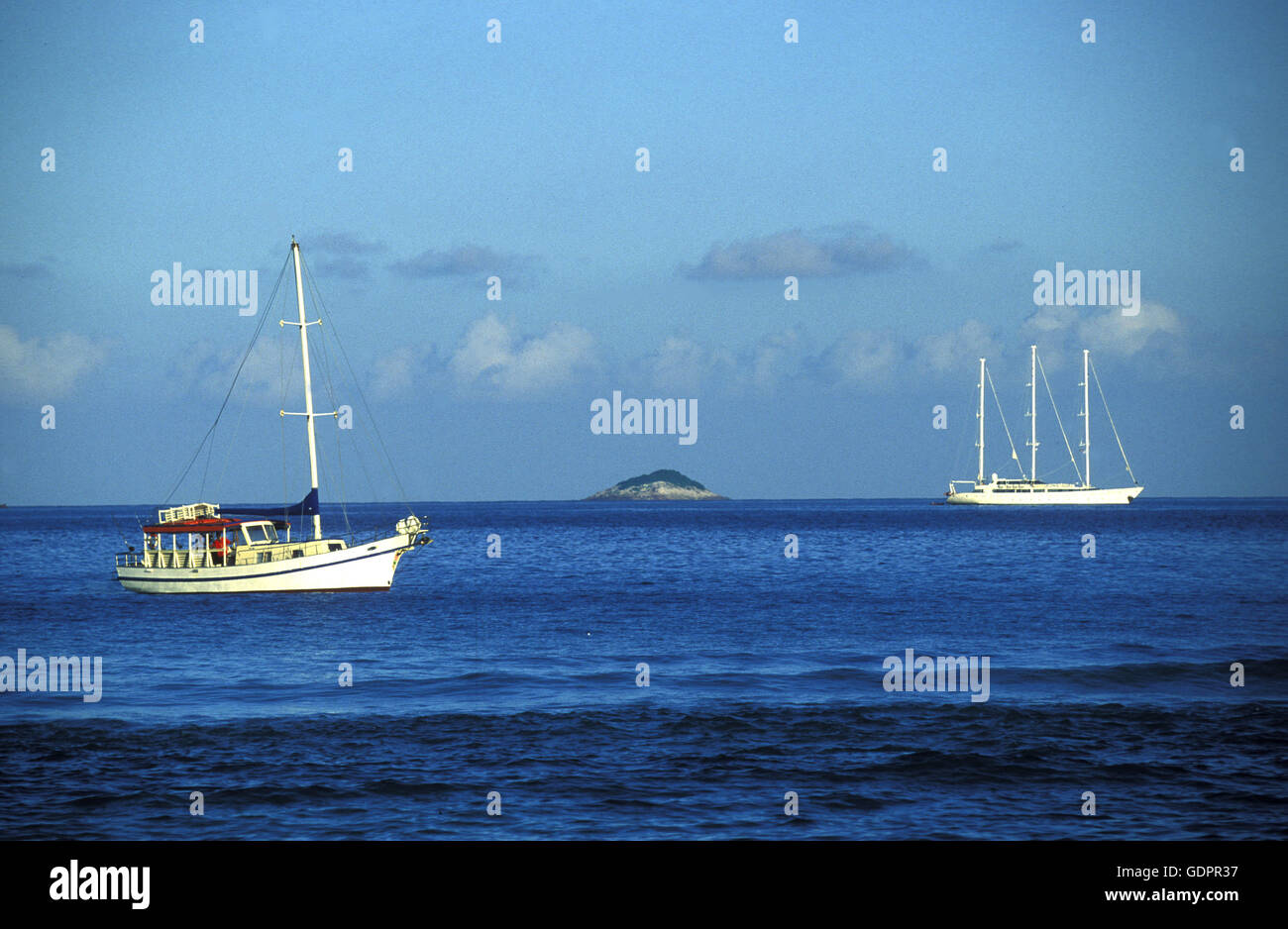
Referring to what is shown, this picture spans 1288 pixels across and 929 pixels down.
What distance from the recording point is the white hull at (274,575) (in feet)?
176

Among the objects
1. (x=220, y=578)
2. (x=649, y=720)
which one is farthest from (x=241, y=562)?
(x=649, y=720)

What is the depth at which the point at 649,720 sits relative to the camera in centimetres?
2348

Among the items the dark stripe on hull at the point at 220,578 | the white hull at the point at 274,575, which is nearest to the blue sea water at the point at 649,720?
the white hull at the point at 274,575

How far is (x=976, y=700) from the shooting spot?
25.3 m

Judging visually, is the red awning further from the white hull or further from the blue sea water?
the blue sea water

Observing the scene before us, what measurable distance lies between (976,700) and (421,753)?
12769mm

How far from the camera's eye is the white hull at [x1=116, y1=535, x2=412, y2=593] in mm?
53625

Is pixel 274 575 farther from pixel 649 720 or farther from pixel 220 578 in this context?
pixel 649 720

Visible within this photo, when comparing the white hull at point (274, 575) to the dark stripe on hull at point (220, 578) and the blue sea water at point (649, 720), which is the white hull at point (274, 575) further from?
the blue sea water at point (649, 720)

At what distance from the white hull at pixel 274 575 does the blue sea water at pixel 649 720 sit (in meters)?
1.07

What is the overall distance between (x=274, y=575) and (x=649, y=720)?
3500 centimetres

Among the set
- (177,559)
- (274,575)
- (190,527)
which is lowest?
(274,575)
